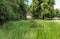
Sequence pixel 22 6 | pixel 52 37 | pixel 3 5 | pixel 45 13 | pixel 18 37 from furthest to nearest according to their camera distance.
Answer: pixel 45 13 → pixel 22 6 → pixel 3 5 → pixel 18 37 → pixel 52 37

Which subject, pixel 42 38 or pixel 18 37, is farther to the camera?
pixel 18 37

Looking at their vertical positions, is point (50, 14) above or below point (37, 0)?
below

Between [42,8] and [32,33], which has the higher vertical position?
[42,8]

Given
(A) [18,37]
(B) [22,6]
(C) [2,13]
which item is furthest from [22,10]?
(A) [18,37]

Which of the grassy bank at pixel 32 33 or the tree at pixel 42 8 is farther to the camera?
the tree at pixel 42 8

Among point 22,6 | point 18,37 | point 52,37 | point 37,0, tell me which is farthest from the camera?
point 37,0

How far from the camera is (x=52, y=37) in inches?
253

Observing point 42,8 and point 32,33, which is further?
point 42,8

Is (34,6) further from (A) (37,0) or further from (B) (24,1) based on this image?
(B) (24,1)

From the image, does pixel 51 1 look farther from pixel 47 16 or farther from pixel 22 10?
pixel 22 10

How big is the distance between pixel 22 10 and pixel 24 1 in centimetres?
174

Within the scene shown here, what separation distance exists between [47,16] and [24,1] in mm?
13171

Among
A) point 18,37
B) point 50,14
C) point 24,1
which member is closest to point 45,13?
point 50,14

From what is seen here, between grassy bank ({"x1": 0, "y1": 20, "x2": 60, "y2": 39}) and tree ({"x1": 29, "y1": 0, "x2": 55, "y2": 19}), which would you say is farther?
tree ({"x1": 29, "y1": 0, "x2": 55, "y2": 19})
